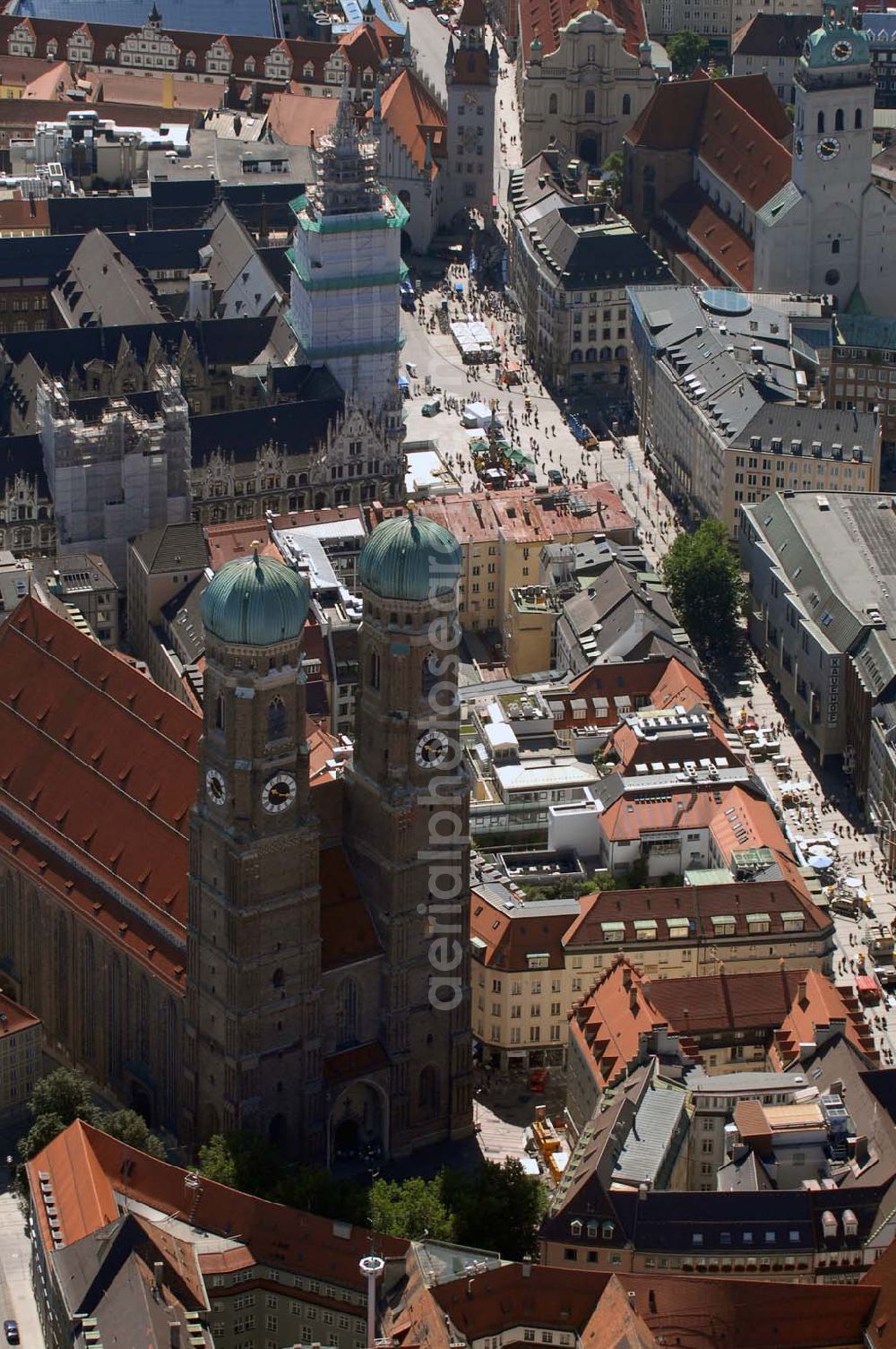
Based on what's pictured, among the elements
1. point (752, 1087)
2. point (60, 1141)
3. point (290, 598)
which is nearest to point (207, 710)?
point (290, 598)

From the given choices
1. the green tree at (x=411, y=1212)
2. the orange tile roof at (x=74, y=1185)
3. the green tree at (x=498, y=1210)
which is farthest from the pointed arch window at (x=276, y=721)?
the green tree at (x=498, y=1210)

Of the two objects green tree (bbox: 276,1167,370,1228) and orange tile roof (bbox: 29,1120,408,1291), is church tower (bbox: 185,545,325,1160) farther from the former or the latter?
orange tile roof (bbox: 29,1120,408,1291)

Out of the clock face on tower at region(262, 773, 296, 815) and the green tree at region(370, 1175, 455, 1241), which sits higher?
the clock face on tower at region(262, 773, 296, 815)

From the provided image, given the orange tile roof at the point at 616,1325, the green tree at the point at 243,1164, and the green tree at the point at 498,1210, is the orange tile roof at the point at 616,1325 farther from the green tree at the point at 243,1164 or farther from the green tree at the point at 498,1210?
the green tree at the point at 243,1164

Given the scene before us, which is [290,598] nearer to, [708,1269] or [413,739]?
[413,739]

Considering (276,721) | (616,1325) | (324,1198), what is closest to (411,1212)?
(324,1198)

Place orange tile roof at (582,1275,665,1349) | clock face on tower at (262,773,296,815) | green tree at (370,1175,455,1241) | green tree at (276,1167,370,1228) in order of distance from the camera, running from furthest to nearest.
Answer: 1. green tree at (276,1167,370,1228)
2. clock face on tower at (262,773,296,815)
3. green tree at (370,1175,455,1241)
4. orange tile roof at (582,1275,665,1349)

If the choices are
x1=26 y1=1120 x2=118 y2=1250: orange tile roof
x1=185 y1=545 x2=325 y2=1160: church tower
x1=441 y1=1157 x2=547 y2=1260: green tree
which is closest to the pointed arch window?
x1=185 y1=545 x2=325 y2=1160: church tower
